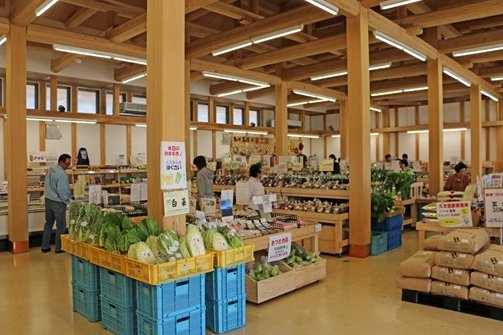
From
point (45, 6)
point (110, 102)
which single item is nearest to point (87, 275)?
point (45, 6)

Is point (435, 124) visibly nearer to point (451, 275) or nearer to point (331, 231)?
point (331, 231)

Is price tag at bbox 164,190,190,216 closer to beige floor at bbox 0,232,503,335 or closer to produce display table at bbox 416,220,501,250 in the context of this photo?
beige floor at bbox 0,232,503,335

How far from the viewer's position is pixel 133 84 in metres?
13.2

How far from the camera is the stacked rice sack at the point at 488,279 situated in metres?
4.34

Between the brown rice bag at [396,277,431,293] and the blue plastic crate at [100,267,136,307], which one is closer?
the blue plastic crate at [100,267,136,307]

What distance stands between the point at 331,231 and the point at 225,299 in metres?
3.48

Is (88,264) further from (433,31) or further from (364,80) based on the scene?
(433,31)

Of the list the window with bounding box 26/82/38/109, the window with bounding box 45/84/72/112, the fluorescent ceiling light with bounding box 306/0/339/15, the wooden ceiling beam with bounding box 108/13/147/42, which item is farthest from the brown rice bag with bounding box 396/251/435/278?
the window with bounding box 26/82/38/109

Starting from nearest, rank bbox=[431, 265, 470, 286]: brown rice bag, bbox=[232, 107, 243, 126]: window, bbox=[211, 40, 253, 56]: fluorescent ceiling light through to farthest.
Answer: bbox=[431, 265, 470, 286]: brown rice bag, bbox=[211, 40, 253, 56]: fluorescent ceiling light, bbox=[232, 107, 243, 126]: window

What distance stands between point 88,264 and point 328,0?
510 centimetres

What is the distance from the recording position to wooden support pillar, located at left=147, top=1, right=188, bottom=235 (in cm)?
405

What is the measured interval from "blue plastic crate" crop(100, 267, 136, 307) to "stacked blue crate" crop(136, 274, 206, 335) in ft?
0.61

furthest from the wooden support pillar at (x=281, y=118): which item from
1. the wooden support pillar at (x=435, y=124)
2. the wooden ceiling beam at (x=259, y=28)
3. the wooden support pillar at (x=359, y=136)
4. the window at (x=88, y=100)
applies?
the window at (x=88, y=100)

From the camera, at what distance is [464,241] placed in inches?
183
